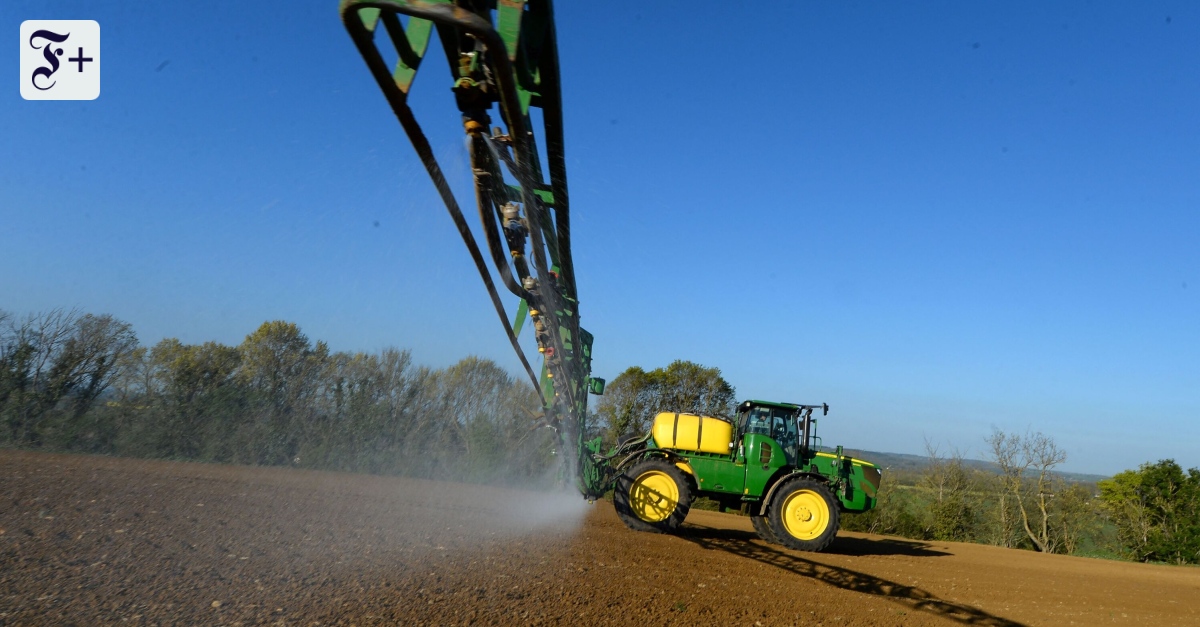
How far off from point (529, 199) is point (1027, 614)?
815 cm

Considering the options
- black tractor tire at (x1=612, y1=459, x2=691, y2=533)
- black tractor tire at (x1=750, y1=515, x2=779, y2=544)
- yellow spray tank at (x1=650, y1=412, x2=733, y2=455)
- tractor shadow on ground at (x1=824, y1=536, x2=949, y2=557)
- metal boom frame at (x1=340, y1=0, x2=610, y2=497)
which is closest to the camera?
metal boom frame at (x1=340, y1=0, x2=610, y2=497)

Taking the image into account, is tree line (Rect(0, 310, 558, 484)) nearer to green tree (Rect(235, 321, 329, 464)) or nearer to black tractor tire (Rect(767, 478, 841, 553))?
green tree (Rect(235, 321, 329, 464))

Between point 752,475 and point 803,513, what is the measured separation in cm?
110

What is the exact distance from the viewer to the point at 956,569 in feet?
40.9

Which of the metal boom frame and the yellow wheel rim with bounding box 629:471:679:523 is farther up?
the metal boom frame

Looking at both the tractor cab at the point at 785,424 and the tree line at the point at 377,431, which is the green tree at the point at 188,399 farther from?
the tractor cab at the point at 785,424

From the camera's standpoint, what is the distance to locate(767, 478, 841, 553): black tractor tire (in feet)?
40.2

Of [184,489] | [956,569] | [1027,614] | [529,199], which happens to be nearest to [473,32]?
[529,199]

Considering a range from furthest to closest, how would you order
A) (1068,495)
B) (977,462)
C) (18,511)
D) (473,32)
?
(977,462) → (1068,495) → (18,511) → (473,32)

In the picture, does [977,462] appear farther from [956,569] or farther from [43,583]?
[43,583]

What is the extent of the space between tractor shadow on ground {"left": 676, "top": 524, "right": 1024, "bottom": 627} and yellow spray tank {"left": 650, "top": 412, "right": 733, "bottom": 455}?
A: 169 centimetres

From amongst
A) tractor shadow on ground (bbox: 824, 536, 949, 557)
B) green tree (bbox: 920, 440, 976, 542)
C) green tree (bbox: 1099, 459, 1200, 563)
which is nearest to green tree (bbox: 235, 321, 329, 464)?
tractor shadow on ground (bbox: 824, 536, 949, 557)

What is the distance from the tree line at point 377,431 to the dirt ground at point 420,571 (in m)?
5.45

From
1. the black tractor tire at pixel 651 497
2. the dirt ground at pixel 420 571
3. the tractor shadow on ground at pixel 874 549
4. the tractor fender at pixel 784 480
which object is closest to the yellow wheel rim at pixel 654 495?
the black tractor tire at pixel 651 497
